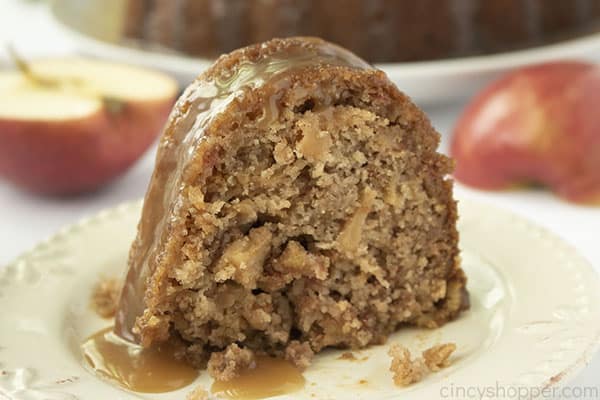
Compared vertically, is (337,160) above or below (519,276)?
above

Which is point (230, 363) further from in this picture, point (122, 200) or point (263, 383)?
point (122, 200)

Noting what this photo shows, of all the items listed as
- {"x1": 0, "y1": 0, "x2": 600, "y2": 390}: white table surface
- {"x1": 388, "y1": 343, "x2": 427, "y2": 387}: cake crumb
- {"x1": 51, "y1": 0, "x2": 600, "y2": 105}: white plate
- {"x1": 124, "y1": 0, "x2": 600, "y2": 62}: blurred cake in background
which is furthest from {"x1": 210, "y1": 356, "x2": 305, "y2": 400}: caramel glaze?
{"x1": 124, "y1": 0, "x2": 600, "y2": 62}: blurred cake in background

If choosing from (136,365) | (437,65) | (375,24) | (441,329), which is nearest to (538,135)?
(437,65)

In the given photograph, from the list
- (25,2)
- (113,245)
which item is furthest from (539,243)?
(25,2)

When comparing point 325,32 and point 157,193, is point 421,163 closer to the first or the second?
point 157,193

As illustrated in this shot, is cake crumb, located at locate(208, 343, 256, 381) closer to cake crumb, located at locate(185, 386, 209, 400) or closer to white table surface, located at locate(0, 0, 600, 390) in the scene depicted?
cake crumb, located at locate(185, 386, 209, 400)
